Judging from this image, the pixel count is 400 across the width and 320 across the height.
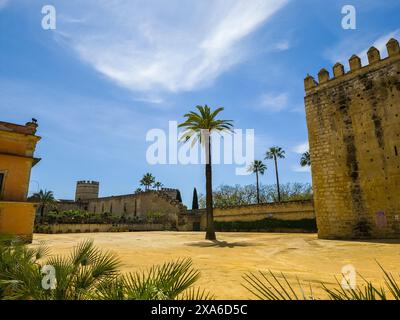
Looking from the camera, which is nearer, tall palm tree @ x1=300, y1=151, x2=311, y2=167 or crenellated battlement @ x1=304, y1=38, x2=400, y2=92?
crenellated battlement @ x1=304, y1=38, x2=400, y2=92

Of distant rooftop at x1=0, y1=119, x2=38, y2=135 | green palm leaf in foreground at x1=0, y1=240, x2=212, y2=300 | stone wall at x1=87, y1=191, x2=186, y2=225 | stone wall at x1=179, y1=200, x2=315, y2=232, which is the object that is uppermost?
distant rooftop at x1=0, y1=119, x2=38, y2=135

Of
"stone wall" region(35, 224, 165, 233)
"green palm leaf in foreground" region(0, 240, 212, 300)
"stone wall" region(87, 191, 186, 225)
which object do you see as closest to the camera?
"green palm leaf in foreground" region(0, 240, 212, 300)

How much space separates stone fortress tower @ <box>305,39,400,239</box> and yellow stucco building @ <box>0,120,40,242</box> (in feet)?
66.6

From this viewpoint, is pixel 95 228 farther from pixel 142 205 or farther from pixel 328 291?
pixel 328 291

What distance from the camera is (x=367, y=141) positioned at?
17.4 meters

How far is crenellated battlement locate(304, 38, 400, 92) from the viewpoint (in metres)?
17.0

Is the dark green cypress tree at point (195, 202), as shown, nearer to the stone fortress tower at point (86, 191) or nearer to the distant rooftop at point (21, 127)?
the stone fortress tower at point (86, 191)

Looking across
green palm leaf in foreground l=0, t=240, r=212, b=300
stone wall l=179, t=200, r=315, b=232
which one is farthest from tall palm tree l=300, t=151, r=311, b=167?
green palm leaf in foreground l=0, t=240, r=212, b=300

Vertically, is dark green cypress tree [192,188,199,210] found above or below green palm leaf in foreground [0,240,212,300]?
above

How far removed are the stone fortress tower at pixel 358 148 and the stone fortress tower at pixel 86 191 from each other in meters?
59.4

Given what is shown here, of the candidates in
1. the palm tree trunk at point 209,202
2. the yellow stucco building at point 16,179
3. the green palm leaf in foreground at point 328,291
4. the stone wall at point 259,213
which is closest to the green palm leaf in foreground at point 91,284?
the green palm leaf in foreground at point 328,291

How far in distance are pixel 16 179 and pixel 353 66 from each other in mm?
24482

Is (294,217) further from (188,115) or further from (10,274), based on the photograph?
(10,274)

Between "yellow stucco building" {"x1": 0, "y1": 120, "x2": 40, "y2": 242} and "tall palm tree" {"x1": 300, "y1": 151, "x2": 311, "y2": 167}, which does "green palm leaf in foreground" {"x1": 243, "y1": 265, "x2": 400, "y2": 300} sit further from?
"tall palm tree" {"x1": 300, "y1": 151, "x2": 311, "y2": 167}
